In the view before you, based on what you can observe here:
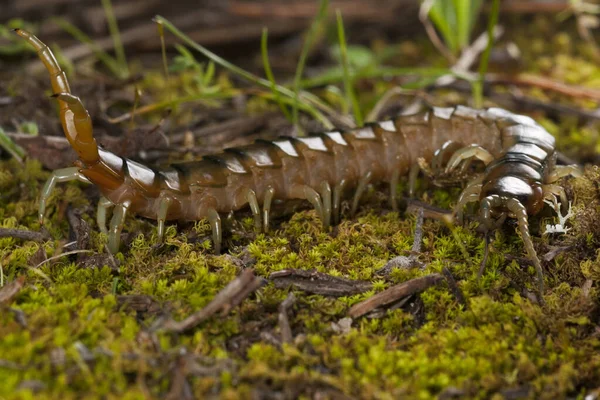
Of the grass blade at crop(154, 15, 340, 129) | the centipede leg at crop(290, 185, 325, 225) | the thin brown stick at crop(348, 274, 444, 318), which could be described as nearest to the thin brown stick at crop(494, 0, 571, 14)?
the grass blade at crop(154, 15, 340, 129)

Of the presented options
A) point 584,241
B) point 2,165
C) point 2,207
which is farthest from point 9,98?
point 584,241

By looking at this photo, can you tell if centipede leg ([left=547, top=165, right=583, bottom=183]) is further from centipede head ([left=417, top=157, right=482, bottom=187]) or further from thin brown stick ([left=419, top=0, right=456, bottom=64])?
thin brown stick ([left=419, top=0, right=456, bottom=64])

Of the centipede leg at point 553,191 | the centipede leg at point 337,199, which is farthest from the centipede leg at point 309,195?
the centipede leg at point 553,191

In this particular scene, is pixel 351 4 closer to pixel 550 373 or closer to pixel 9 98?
pixel 9 98

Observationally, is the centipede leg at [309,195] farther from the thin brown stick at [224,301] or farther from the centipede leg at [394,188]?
the thin brown stick at [224,301]

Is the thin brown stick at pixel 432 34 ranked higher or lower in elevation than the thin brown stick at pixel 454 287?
higher
